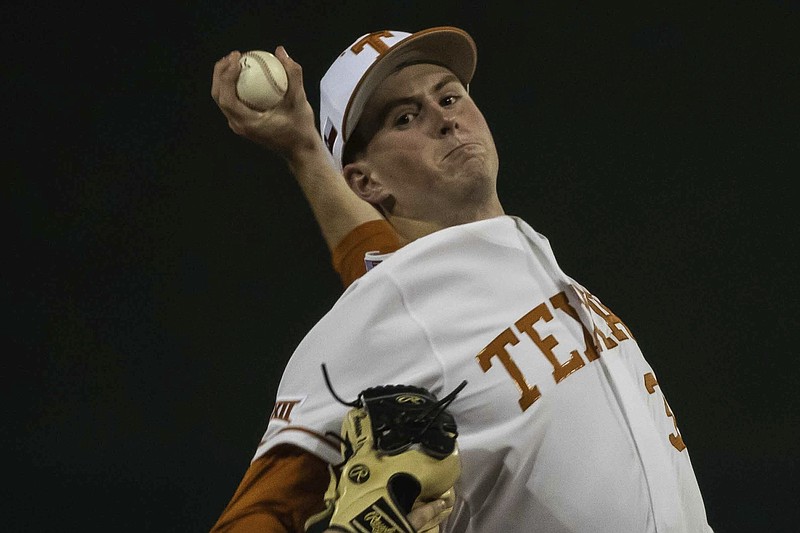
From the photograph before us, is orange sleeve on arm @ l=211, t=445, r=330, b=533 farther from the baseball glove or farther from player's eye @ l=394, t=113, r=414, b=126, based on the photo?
player's eye @ l=394, t=113, r=414, b=126

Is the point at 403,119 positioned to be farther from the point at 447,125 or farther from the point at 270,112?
the point at 270,112

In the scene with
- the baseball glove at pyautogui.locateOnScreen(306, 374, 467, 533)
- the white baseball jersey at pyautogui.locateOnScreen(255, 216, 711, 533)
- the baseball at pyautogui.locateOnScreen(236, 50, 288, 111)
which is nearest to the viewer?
the baseball glove at pyautogui.locateOnScreen(306, 374, 467, 533)

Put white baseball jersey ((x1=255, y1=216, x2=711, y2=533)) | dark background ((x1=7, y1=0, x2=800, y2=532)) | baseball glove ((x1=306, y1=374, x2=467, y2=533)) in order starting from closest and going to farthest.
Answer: baseball glove ((x1=306, y1=374, x2=467, y2=533)), white baseball jersey ((x1=255, y1=216, x2=711, y2=533)), dark background ((x1=7, y1=0, x2=800, y2=532))

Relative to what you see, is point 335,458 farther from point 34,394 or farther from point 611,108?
point 611,108

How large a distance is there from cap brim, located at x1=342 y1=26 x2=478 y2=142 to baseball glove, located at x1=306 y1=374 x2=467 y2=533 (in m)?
0.49

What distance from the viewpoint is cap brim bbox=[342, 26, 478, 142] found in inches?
52.7

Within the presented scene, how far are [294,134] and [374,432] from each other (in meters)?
0.41

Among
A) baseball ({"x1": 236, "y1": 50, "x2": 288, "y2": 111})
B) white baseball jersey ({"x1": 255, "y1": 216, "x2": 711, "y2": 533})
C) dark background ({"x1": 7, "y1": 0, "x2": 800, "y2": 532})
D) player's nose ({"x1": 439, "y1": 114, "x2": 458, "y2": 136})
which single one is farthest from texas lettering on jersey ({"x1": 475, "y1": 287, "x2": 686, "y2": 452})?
dark background ({"x1": 7, "y1": 0, "x2": 800, "y2": 532})

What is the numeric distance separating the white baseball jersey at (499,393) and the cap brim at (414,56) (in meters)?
0.28

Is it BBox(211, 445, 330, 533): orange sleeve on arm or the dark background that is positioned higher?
the dark background

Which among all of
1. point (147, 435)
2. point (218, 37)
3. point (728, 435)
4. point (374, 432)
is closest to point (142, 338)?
point (147, 435)

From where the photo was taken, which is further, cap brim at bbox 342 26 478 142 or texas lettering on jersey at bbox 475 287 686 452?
cap brim at bbox 342 26 478 142

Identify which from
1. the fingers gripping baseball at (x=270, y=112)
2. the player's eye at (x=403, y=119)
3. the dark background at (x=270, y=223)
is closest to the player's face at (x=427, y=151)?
the player's eye at (x=403, y=119)

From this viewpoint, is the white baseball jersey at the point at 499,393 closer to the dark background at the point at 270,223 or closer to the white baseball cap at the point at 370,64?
the white baseball cap at the point at 370,64
